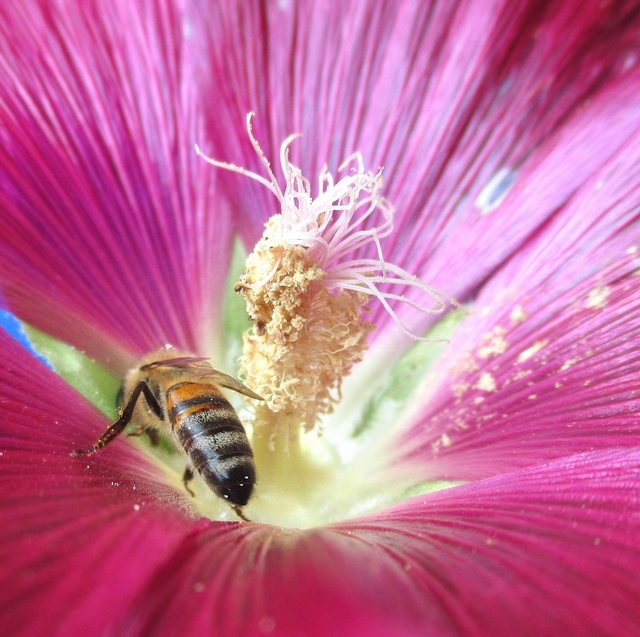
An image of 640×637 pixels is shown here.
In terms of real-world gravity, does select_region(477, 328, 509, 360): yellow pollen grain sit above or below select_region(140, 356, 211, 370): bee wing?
below

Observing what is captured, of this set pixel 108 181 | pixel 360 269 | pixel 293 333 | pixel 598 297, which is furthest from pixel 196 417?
pixel 598 297

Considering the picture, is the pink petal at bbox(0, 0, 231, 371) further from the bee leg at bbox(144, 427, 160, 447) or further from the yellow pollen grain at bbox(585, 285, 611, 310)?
the yellow pollen grain at bbox(585, 285, 611, 310)

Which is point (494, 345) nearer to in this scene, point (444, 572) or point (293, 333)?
point (293, 333)

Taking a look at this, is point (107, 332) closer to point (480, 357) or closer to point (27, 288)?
point (27, 288)

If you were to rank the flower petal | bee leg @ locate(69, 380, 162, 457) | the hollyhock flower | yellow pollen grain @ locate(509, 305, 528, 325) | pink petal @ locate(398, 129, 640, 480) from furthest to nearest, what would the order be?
yellow pollen grain @ locate(509, 305, 528, 325) < pink petal @ locate(398, 129, 640, 480) < bee leg @ locate(69, 380, 162, 457) < the hollyhock flower < the flower petal

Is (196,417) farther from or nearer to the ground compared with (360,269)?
nearer to the ground

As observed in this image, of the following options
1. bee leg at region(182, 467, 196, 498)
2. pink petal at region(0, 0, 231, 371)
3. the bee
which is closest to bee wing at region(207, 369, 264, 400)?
the bee

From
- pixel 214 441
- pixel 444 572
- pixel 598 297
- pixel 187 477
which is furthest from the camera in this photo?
pixel 598 297
